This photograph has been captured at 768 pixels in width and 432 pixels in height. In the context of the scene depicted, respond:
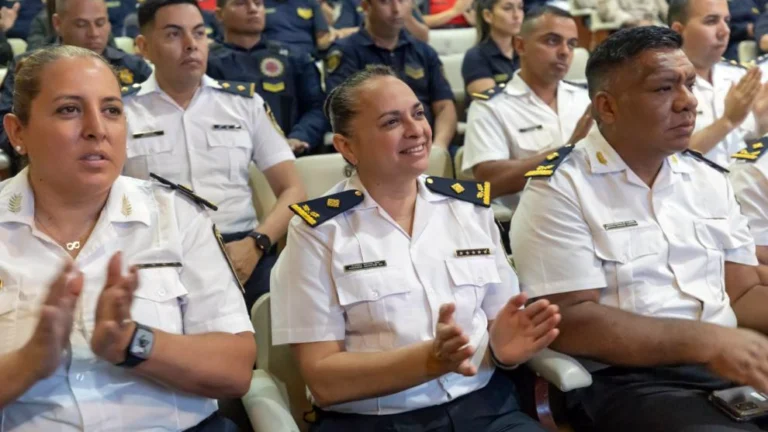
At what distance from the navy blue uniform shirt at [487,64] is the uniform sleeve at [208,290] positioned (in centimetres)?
237

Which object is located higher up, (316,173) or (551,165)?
(551,165)

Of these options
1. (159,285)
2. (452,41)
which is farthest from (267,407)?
(452,41)

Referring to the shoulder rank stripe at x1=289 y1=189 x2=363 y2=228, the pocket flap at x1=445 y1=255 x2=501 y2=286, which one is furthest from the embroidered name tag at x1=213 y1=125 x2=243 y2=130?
the pocket flap at x1=445 y1=255 x2=501 y2=286

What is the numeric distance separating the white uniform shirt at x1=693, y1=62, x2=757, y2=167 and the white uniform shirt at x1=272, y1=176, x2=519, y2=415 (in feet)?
4.87

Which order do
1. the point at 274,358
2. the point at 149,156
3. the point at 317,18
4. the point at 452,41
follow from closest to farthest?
the point at 274,358
the point at 149,156
the point at 317,18
the point at 452,41

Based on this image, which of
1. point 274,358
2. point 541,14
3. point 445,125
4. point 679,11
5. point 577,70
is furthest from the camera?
point 577,70

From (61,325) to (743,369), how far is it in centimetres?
131

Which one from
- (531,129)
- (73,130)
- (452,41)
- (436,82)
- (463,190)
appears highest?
(73,130)

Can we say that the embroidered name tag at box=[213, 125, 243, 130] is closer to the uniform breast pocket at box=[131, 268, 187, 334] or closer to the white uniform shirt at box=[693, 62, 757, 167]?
the uniform breast pocket at box=[131, 268, 187, 334]

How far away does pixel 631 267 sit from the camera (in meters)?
1.82

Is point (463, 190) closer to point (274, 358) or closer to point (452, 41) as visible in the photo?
point (274, 358)

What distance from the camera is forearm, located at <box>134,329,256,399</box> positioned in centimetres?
141

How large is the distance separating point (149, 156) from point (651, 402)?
5.70 feet

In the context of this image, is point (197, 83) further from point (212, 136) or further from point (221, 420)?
point (221, 420)
